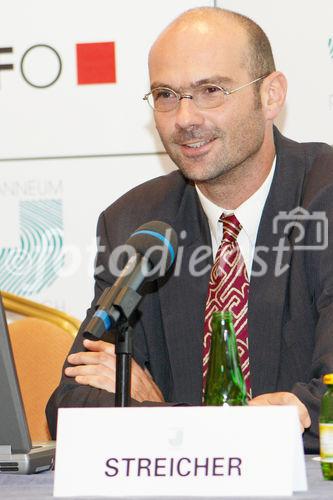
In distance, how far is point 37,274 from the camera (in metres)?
3.33

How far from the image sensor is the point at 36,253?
3.34 m

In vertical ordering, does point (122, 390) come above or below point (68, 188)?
below

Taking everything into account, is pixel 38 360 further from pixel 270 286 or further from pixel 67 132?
pixel 67 132

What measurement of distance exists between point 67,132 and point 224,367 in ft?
6.48

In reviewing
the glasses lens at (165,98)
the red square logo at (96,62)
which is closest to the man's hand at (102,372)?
the glasses lens at (165,98)

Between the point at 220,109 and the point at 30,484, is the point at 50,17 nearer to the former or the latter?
the point at 220,109

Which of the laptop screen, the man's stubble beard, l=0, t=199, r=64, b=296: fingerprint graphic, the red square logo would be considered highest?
the red square logo

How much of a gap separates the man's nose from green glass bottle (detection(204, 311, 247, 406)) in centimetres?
90

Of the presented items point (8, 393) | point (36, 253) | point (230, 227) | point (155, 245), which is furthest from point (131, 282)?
point (36, 253)

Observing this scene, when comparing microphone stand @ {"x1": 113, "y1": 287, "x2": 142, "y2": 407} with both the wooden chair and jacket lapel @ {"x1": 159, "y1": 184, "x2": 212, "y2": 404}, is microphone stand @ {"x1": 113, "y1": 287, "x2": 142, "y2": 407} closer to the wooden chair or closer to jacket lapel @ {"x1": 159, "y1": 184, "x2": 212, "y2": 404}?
jacket lapel @ {"x1": 159, "y1": 184, "x2": 212, "y2": 404}

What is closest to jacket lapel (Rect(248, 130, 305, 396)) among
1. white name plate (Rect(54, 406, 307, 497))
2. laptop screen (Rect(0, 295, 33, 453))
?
laptop screen (Rect(0, 295, 33, 453))

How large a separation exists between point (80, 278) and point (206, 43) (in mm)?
1179

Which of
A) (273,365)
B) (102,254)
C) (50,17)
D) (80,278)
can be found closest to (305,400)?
(273,365)

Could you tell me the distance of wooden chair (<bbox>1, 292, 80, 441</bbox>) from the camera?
2.61 m
